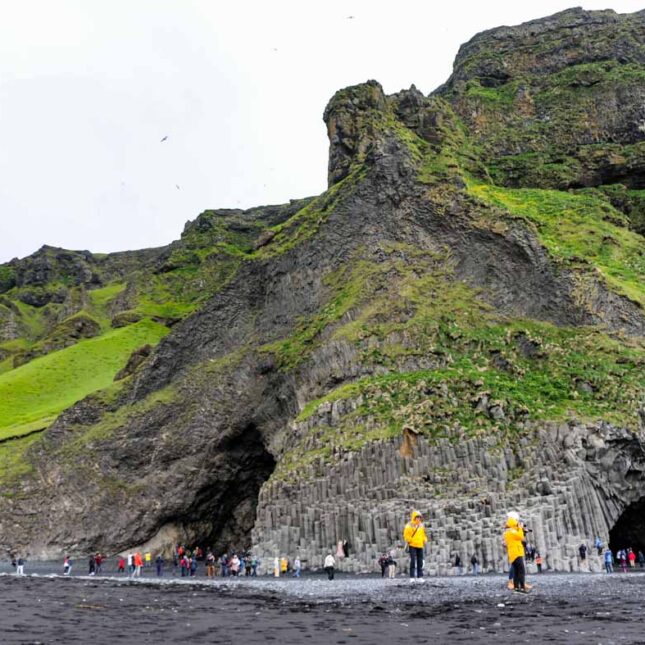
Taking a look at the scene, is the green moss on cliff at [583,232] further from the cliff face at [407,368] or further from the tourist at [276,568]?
the tourist at [276,568]

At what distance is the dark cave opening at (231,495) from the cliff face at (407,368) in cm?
21

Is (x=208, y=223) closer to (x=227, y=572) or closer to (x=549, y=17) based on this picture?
(x=549, y=17)

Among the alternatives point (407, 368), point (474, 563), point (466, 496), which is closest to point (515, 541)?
point (474, 563)

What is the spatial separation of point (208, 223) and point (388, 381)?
114764 mm

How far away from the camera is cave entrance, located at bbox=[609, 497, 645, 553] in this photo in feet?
203

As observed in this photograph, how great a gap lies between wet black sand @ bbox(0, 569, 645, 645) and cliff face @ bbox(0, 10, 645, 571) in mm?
19380

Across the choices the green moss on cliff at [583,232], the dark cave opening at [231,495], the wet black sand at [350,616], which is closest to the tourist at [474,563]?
the wet black sand at [350,616]

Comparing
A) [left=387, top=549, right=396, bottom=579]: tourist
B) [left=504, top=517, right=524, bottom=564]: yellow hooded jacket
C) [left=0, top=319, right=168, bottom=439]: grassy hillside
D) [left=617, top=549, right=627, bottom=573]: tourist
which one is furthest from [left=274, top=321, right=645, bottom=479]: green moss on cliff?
[left=0, top=319, right=168, bottom=439]: grassy hillside

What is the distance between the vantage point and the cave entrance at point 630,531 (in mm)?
61881

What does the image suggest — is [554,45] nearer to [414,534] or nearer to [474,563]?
[474,563]

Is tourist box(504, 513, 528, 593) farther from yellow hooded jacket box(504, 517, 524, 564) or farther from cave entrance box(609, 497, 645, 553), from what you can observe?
cave entrance box(609, 497, 645, 553)

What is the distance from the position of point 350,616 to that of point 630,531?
159ft

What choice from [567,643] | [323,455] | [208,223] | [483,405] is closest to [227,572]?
[323,455]

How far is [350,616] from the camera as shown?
21.6 m
